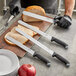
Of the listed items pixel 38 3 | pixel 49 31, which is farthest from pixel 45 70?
pixel 38 3

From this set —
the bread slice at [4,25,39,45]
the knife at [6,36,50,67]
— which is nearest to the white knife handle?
the knife at [6,36,50,67]

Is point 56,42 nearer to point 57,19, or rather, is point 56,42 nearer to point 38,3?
point 57,19

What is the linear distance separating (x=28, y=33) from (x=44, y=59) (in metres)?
0.21

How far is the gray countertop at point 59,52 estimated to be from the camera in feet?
2.76

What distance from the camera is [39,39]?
3.39 feet

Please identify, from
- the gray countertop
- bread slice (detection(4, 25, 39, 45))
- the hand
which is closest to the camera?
the gray countertop

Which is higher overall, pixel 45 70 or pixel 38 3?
pixel 38 3

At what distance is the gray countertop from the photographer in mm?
840

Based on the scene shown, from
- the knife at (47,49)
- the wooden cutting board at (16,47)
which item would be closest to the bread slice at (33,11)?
the wooden cutting board at (16,47)

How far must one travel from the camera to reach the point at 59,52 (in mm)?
949

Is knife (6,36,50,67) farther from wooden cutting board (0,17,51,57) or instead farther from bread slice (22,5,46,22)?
bread slice (22,5,46,22)

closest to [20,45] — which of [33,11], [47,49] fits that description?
[47,49]

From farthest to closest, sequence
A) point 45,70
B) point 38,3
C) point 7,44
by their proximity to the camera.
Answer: point 38,3
point 7,44
point 45,70

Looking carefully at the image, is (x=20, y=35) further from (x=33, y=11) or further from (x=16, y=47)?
(x=33, y=11)
